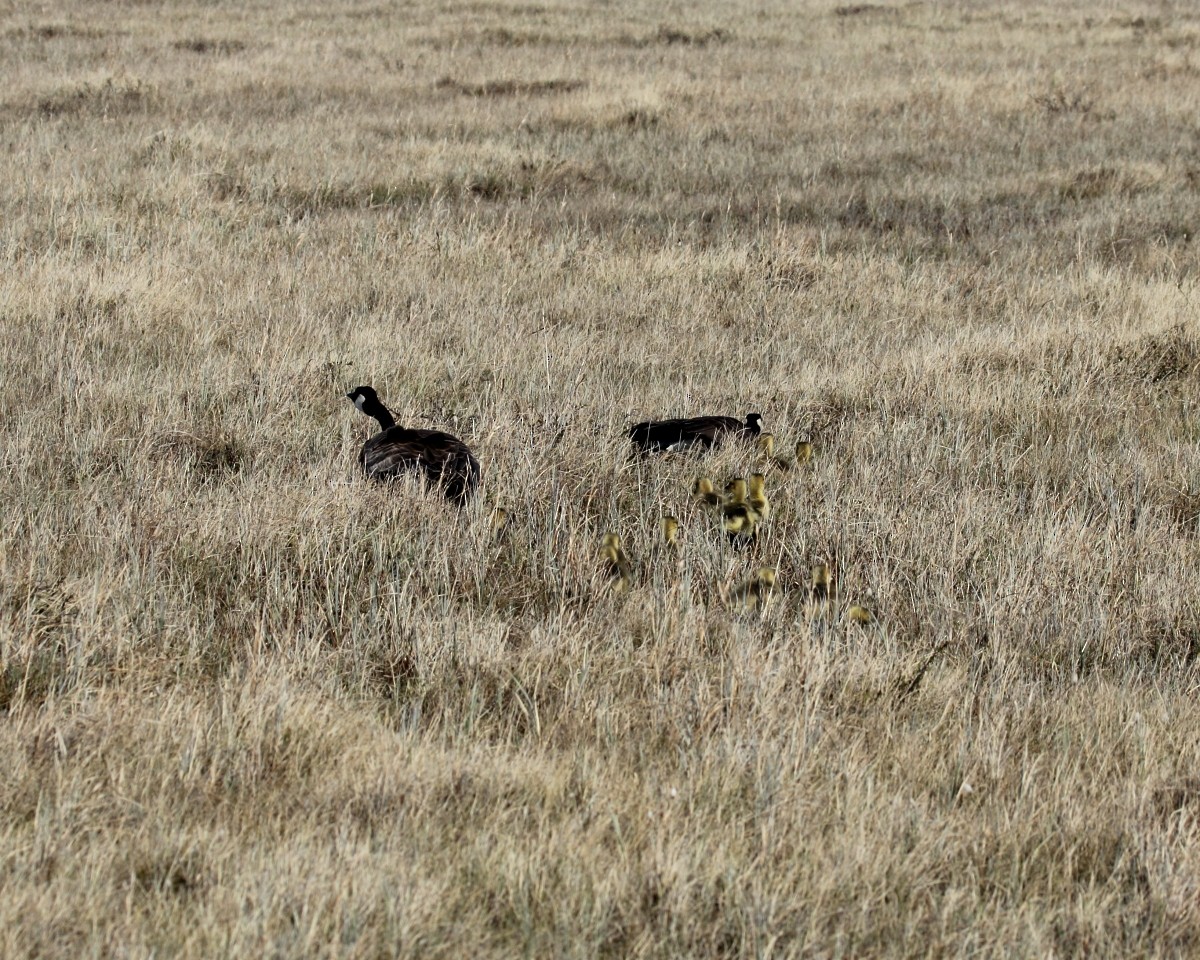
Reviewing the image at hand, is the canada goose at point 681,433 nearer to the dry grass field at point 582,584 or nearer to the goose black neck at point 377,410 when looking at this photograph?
the dry grass field at point 582,584

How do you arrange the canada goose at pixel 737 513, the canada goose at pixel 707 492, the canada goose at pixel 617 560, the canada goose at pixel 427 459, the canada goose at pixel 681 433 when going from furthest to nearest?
the canada goose at pixel 681 433
the canada goose at pixel 427 459
the canada goose at pixel 707 492
the canada goose at pixel 737 513
the canada goose at pixel 617 560

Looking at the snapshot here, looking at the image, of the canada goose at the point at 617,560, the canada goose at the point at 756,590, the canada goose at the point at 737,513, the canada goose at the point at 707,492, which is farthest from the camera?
the canada goose at the point at 707,492

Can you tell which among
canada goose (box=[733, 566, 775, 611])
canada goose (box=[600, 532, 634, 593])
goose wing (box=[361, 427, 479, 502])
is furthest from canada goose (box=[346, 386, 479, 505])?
canada goose (box=[733, 566, 775, 611])

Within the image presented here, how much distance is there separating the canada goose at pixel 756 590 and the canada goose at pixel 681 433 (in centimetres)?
123

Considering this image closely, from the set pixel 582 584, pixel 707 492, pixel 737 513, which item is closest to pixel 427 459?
pixel 582 584

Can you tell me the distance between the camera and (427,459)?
4.34m

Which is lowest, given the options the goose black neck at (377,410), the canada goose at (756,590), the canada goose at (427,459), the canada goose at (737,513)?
the canada goose at (756,590)

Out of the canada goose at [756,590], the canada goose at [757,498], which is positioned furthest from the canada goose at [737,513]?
the canada goose at [756,590]

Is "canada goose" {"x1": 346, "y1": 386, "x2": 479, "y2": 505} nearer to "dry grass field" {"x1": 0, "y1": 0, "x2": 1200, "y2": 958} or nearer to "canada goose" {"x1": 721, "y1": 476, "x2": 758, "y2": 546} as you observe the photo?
"dry grass field" {"x1": 0, "y1": 0, "x2": 1200, "y2": 958}

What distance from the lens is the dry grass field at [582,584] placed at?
2.33 m

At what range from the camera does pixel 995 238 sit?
997cm

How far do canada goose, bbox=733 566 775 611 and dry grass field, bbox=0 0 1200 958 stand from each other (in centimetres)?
5

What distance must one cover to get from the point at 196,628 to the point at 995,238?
26.7 ft

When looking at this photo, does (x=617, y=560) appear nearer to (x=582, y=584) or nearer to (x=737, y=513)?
(x=582, y=584)
